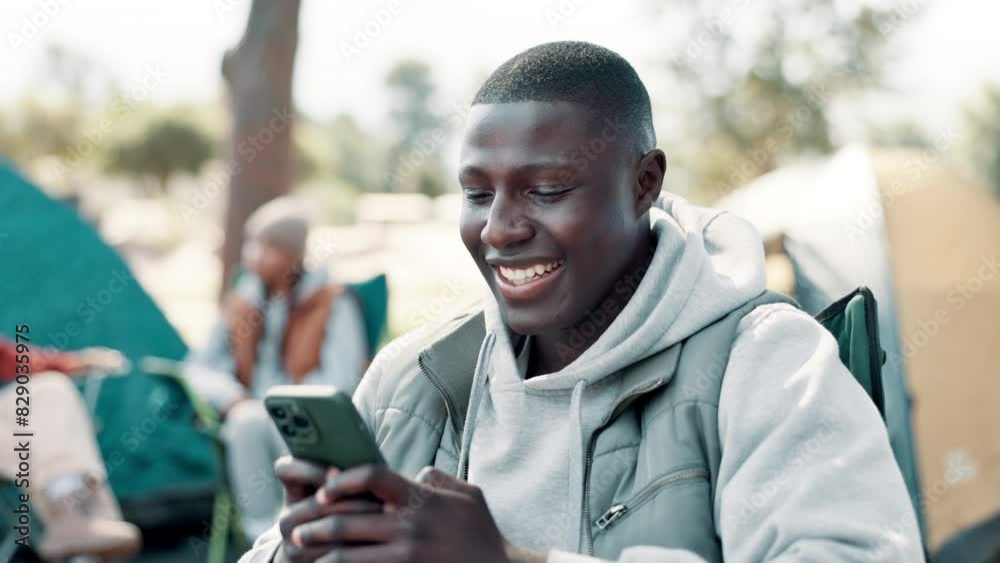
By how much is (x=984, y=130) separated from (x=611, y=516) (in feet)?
59.7

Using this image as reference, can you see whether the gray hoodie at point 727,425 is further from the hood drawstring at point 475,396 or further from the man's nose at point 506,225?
the man's nose at point 506,225

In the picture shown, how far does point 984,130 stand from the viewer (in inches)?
700

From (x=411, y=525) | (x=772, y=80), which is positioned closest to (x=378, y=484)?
(x=411, y=525)

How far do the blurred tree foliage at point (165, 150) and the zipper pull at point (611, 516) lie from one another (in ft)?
109

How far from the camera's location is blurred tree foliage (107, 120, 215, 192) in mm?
33062

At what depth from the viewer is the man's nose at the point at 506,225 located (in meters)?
1.56

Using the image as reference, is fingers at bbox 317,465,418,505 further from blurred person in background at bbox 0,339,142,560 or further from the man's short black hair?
blurred person in background at bbox 0,339,142,560

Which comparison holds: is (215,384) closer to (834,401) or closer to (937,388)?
(937,388)

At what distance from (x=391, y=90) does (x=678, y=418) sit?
1997 inches

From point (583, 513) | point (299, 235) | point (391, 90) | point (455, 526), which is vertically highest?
point (455, 526)

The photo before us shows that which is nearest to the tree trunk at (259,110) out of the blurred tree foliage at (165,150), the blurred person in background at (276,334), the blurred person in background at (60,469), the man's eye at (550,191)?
the blurred person in background at (276,334)

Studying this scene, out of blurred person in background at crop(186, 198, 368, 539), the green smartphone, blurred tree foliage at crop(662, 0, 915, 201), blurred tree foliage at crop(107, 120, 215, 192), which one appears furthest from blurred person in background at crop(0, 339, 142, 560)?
blurred tree foliage at crop(107, 120, 215, 192)

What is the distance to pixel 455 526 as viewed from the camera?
52.0 inches

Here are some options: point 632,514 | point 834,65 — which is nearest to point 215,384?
point 632,514
